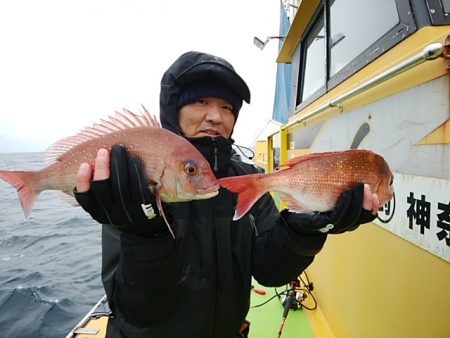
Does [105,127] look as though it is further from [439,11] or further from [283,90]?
[283,90]

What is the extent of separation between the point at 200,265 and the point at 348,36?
209 cm

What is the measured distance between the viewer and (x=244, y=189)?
1433 mm

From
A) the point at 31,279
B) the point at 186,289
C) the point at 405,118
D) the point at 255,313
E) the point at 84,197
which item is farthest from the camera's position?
the point at 31,279

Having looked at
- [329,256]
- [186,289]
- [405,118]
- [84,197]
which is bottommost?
[329,256]

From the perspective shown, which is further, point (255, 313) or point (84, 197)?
point (255, 313)

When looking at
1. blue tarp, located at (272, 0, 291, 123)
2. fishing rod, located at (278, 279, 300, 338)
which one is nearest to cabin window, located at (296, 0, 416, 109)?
fishing rod, located at (278, 279, 300, 338)

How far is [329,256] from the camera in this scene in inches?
115

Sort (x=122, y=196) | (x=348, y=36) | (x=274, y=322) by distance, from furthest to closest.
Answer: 1. (x=274, y=322)
2. (x=348, y=36)
3. (x=122, y=196)

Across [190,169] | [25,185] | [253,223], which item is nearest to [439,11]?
[190,169]

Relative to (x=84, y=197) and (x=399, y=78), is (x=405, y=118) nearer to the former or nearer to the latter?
(x=399, y=78)

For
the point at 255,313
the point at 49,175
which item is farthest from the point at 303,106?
the point at 49,175

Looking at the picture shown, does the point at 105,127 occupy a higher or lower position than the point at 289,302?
higher

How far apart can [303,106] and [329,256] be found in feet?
5.92

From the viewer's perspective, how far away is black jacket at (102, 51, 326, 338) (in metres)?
1.41
